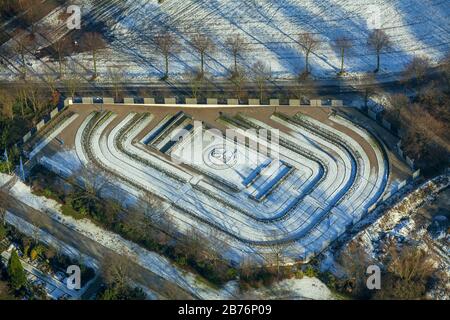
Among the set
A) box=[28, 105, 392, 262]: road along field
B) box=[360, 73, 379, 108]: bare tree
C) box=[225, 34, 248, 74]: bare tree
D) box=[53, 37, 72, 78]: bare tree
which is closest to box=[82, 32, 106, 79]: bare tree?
box=[53, 37, 72, 78]: bare tree

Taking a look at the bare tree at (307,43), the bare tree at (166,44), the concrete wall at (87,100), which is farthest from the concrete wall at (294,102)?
the concrete wall at (87,100)

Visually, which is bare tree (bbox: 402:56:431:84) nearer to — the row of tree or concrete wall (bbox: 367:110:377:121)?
the row of tree

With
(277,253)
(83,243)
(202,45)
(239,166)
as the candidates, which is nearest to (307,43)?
(202,45)

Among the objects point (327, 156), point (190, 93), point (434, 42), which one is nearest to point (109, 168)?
point (190, 93)

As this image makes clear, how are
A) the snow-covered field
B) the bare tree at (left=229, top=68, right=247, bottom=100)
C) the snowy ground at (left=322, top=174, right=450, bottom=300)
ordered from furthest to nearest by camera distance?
1. the snow-covered field
2. the bare tree at (left=229, top=68, right=247, bottom=100)
3. the snowy ground at (left=322, top=174, right=450, bottom=300)
